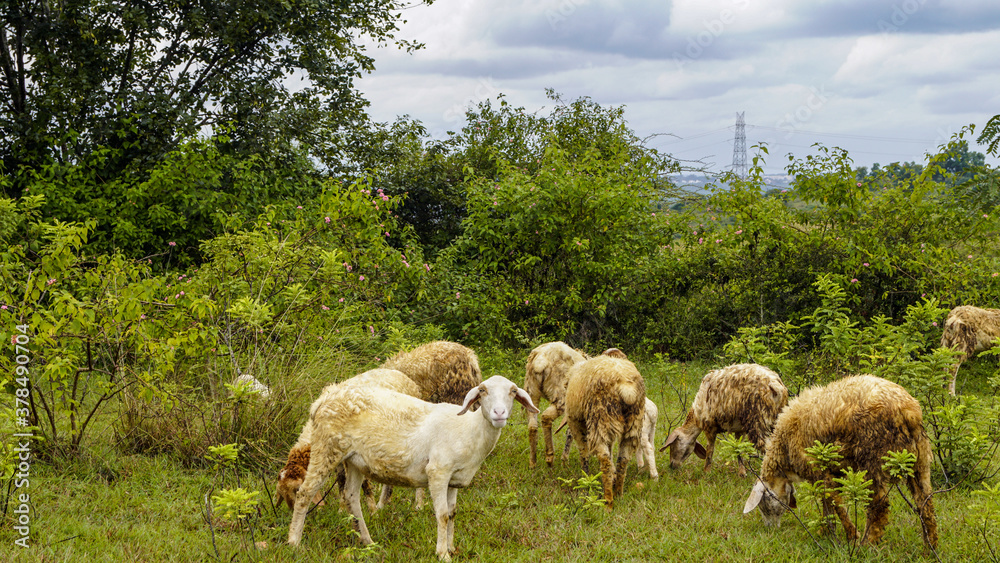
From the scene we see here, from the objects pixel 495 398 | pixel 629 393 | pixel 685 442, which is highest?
pixel 495 398

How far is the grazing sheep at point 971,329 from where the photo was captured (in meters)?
10.2

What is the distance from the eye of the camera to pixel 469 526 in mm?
5473

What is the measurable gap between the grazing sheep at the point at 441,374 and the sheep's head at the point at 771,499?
293 centimetres

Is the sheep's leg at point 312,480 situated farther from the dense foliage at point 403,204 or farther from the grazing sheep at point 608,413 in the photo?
the dense foliage at point 403,204

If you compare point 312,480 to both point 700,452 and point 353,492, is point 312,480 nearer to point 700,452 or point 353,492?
point 353,492

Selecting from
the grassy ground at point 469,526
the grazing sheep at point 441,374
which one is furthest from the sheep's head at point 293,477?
the grazing sheep at point 441,374

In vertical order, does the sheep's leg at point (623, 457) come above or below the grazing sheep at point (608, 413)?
below

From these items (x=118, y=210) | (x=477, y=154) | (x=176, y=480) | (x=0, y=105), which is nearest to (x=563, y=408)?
(x=176, y=480)

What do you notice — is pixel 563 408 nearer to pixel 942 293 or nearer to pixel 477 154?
pixel 942 293

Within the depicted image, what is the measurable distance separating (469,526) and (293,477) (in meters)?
1.39

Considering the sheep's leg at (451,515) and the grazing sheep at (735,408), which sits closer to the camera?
the sheep's leg at (451,515)

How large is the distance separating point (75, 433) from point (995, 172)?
12005mm

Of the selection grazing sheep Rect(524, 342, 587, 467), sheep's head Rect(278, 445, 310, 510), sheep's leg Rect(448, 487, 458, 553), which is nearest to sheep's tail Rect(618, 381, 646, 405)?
grazing sheep Rect(524, 342, 587, 467)

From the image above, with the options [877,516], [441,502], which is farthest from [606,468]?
[877,516]
